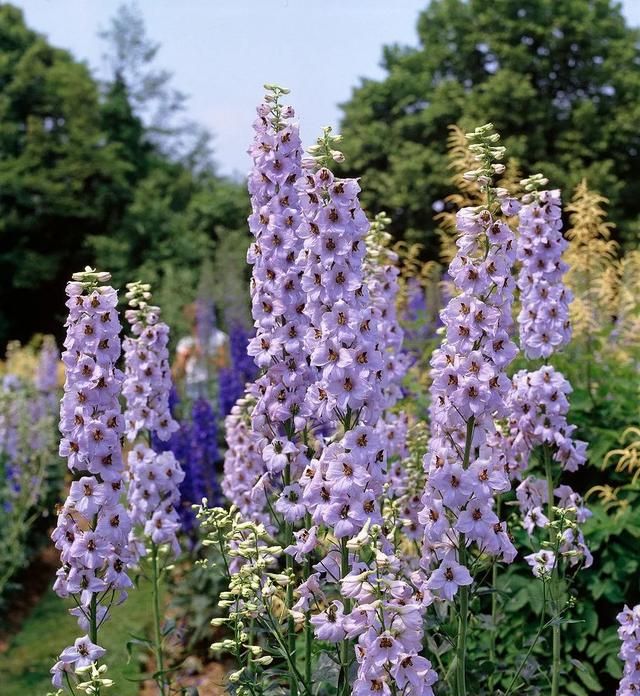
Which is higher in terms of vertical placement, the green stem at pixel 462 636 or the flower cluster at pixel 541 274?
the flower cluster at pixel 541 274

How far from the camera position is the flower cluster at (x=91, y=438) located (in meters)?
3.09

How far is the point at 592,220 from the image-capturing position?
603 centimetres

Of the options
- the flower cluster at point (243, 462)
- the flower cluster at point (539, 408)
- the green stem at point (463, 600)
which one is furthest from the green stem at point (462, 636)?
the flower cluster at point (243, 462)

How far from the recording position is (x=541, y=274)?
3.94 m

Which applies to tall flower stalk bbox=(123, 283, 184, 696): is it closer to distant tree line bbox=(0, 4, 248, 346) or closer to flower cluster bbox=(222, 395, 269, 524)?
flower cluster bbox=(222, 395, 269, 524)

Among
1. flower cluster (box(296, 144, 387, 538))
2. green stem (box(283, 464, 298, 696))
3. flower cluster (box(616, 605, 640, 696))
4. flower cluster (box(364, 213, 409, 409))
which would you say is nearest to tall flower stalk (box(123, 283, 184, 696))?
green stem (box(283, 464, 298, 696))

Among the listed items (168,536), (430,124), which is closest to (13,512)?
(168,536)

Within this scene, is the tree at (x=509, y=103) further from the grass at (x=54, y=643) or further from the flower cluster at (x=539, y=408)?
the flower cluster at (x=539, y=408)

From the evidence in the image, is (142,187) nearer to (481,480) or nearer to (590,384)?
Result: (590,384)

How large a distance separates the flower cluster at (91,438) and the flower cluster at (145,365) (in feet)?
2.72

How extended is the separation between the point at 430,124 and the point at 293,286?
69.4 ft

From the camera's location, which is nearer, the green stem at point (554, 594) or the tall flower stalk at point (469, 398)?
the tall flower stalk at point (469, 398)

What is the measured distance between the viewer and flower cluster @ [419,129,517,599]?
2770 millimetres

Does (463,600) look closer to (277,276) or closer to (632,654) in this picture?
(632,654)
